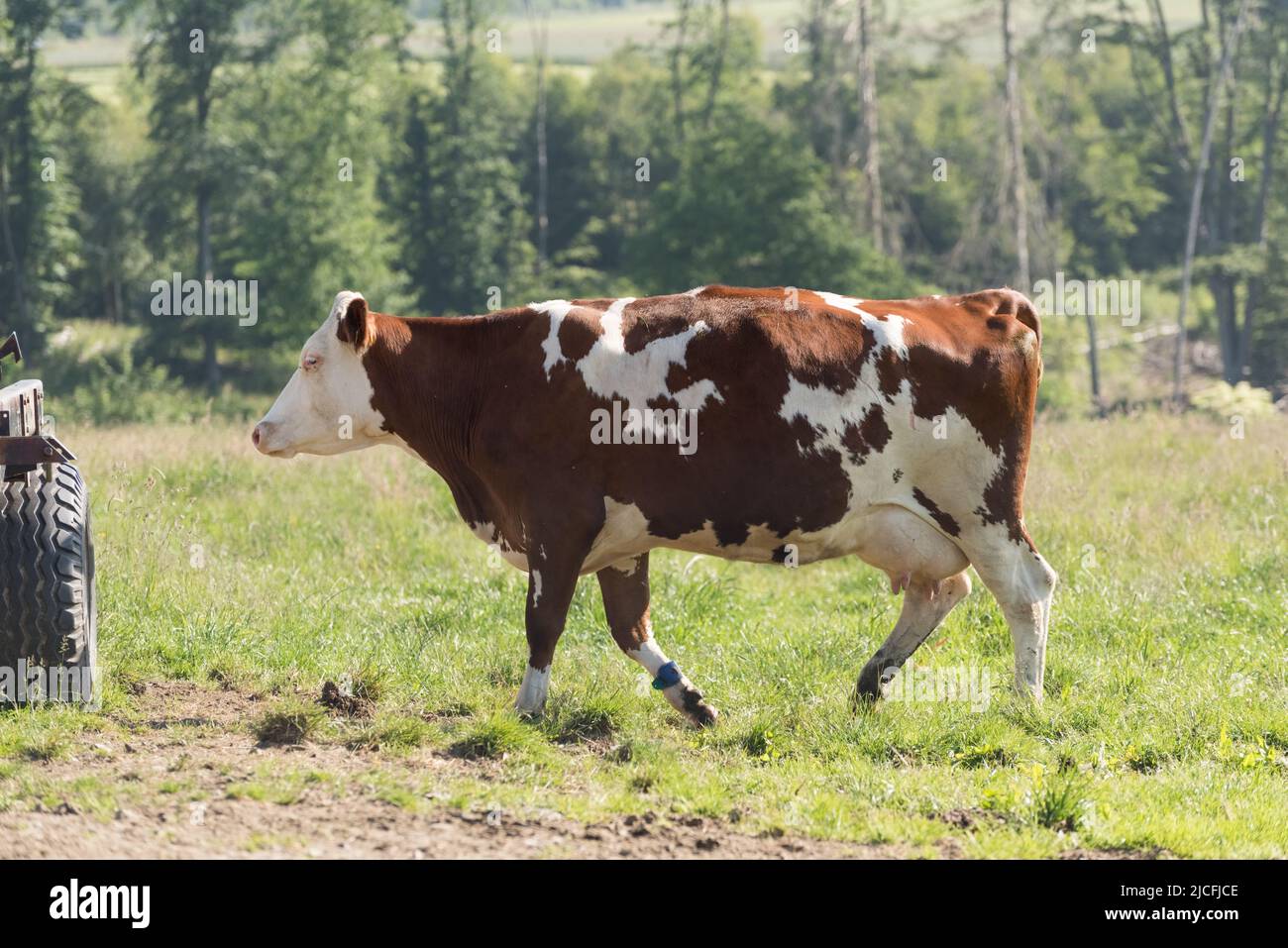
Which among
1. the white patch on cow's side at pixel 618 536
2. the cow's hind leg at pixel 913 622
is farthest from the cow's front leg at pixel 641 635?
the cow's hind leg at pixel 913 622

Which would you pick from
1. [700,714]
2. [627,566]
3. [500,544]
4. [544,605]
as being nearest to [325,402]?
[500,544]

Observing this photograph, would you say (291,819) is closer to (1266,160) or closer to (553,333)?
(553,333)

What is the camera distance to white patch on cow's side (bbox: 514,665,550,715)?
7082mm

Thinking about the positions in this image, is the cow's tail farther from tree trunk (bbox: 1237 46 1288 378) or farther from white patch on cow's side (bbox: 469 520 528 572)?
tree trunk (bbox: 1237 46 1288 378)

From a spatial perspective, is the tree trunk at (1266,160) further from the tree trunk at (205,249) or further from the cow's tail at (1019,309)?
the cow's tail at (1019,309)

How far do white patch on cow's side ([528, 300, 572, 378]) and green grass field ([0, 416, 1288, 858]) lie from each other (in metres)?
1.79

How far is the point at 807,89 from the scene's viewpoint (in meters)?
46.7

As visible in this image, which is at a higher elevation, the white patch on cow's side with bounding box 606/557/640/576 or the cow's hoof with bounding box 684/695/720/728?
the white patch on cow's side with bounding box 606/557/640/576

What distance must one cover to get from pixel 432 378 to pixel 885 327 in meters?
2.40

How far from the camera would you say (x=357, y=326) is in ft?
23.4

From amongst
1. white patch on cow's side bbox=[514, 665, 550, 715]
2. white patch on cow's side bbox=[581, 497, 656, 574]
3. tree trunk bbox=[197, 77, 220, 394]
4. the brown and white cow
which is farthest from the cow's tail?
tree trunk bbox=[197, 77, 220, 394]

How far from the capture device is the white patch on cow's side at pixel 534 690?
23.2ft

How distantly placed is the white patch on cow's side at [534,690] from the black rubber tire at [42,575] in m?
2.29
